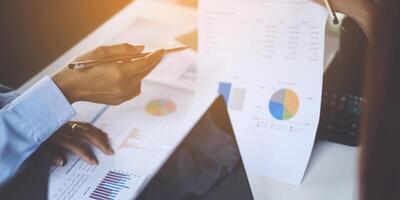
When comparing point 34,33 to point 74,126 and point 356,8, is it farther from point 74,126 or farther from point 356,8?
point 356,8

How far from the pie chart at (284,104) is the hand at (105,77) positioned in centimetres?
21

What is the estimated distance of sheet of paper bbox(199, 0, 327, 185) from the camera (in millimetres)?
780

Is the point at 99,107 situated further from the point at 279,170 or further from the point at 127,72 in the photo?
the point at 279,170

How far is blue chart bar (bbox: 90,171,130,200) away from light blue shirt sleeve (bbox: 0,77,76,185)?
0.12m

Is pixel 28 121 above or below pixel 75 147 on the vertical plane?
above

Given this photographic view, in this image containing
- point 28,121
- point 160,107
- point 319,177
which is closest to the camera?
point 28,121

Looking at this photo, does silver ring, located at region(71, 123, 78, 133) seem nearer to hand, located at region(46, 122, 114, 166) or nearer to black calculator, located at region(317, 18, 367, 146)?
hand, located at region(46, 122, 114, 166)

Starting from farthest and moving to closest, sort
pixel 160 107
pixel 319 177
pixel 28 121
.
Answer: pixel 160 107, pixel 319 177, pixel 28 121

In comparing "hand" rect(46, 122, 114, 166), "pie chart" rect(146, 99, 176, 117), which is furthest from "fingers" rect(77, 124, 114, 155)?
"pie chart" rect(146, 99, 176, 117)

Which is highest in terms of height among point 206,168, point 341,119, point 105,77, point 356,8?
point 356,8

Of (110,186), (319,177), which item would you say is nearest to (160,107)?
(110,186)

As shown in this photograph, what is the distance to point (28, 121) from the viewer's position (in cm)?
68

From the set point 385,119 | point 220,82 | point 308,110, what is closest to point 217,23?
point 220,82

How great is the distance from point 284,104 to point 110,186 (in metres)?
0.30
